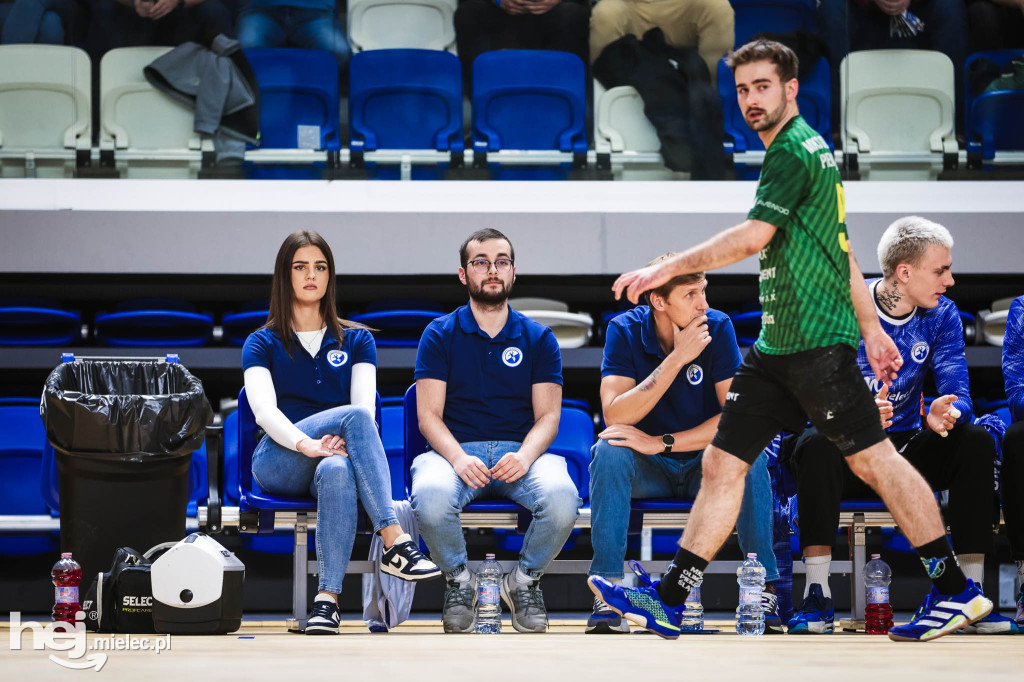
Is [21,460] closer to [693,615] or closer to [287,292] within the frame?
[287,292]

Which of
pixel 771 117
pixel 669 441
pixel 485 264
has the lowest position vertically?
pixel 669 441

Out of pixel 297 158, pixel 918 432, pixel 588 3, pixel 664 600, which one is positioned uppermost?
pixel 588 3

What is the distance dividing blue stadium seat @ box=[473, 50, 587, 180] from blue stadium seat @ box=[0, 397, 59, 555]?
81.2 inches

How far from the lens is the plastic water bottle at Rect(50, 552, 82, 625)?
2725 mm

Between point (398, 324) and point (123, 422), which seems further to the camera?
point (398, 324)

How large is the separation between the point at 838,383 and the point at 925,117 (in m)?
2.66

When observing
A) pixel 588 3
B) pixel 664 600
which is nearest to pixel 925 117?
pixel 588 3

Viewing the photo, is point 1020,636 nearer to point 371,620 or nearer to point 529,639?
point 529,639

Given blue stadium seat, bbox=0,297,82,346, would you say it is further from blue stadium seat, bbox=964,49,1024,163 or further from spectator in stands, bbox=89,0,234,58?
blue stadium seat, bbox=964,49,1024,163

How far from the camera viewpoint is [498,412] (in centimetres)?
318

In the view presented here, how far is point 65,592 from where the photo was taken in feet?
9.00

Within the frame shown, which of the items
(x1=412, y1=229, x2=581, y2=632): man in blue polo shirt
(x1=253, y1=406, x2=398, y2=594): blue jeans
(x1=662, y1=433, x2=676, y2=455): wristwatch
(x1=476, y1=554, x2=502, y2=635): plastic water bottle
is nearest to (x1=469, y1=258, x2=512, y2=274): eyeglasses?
(x1=412, y1=229, x2=581, y2=632): man in blue polo shirt

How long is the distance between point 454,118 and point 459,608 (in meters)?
2.32

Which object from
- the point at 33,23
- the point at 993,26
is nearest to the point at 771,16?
the point at 993,26
